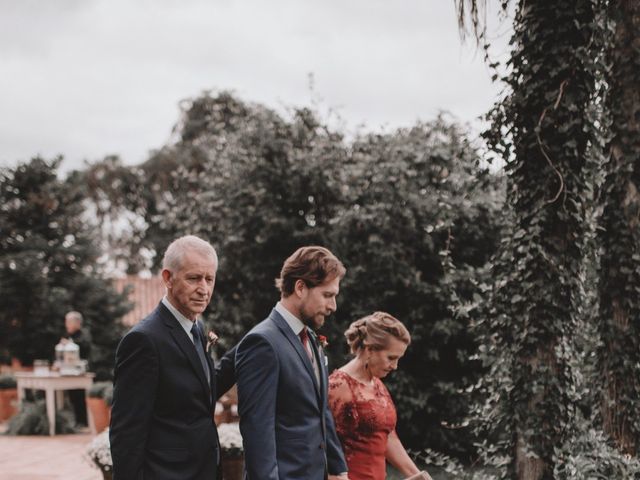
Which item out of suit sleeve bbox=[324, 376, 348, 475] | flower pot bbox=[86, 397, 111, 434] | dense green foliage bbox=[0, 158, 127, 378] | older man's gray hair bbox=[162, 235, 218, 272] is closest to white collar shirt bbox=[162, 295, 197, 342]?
older man's gray hair bbox=[162, 235, 218, 272]

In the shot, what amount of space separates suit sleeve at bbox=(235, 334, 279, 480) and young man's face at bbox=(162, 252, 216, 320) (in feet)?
0.78

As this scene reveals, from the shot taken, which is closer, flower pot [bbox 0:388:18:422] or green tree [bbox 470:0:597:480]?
green tree [bbox 470:0:597:480]

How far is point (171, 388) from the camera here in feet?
8.60

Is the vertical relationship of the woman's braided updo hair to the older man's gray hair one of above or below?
below

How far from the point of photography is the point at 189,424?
267 cm

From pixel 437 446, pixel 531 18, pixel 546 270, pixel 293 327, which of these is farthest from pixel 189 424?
pixel 437 446

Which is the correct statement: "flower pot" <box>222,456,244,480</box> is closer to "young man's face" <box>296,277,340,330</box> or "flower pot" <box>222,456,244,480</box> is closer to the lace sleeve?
the lace sleeve

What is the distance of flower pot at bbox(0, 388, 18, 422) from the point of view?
12758 millimetres

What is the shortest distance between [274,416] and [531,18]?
10.1 ft

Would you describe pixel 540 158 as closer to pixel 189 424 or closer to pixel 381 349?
pixel 381 349

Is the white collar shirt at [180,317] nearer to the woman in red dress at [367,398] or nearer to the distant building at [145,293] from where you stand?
the woman in red dress at [367,398]

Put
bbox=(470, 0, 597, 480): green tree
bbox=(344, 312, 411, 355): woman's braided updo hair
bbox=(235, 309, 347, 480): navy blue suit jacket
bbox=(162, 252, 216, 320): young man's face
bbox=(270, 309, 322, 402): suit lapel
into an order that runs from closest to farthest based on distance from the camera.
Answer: bbox=(235, 309, 347, 480): navy blue suit jacket → bbox=(162, 252, 216, 320): young man's face → bbox=(270, 309, 322, 402): suit lapel → bbox=(344, 312, 411, 355): woman's braided updo hair → bbox=(470, 0, 597, 480): green tree

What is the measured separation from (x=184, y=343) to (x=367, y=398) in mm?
1181

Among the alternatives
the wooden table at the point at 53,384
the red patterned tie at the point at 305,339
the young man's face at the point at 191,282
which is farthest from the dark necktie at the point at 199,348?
the wooden table at the point at 53,384
